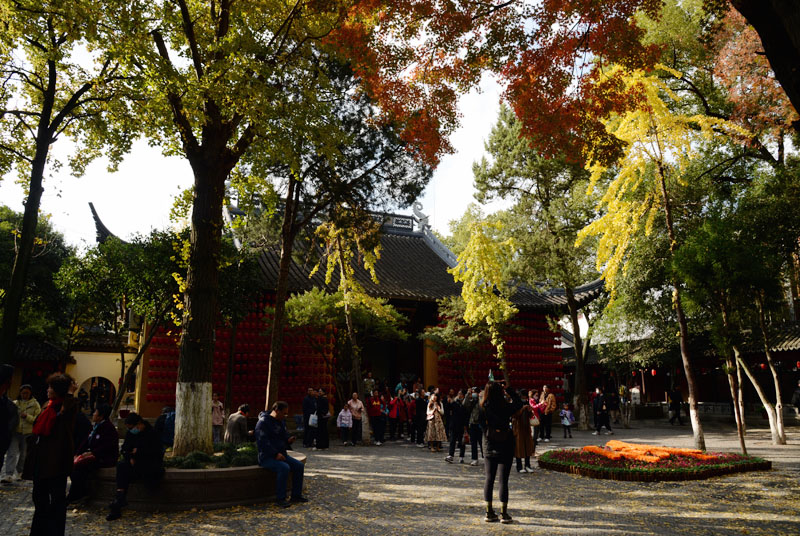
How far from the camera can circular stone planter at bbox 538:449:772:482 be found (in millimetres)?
8461

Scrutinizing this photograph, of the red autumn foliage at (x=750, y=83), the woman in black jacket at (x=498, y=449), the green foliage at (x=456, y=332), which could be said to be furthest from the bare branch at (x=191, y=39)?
the red autumn foliage at (x=750, y=83)

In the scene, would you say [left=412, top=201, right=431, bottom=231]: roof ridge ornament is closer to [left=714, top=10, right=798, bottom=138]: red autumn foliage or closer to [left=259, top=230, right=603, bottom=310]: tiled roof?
[left=259, top=230, right=603, bottom=310]: tiled roof

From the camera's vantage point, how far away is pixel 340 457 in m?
11.7

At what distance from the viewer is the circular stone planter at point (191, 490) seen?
639 cm

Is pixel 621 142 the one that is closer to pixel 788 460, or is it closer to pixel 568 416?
pixel 788 460

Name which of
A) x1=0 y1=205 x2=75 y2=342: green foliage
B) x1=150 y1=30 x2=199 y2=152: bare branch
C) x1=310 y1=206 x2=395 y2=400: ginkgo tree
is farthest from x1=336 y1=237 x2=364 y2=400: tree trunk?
x1=0 y1=205 x2=75 y2=342: green foliage

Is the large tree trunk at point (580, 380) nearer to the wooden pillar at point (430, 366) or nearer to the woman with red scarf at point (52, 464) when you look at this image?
the wooden pillar at point (430, 366)

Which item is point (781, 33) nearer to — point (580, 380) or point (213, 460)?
point (213, 460)

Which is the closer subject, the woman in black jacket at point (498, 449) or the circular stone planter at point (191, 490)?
the woman in black jacket at point (498, 449)

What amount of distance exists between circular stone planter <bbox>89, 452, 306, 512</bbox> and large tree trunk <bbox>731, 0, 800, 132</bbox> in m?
6.72

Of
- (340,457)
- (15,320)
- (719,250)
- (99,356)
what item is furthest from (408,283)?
(99,356)

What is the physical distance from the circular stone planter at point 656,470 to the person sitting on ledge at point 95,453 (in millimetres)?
7179

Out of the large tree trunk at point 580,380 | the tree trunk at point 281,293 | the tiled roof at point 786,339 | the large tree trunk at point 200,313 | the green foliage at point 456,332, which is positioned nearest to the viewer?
the large tree trunk at point 200,313

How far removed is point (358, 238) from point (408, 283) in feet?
23.5
